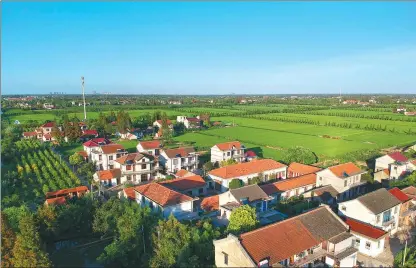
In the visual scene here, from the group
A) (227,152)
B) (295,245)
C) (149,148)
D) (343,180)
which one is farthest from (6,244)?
(227,152)

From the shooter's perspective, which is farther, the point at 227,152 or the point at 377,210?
the point at 227,152

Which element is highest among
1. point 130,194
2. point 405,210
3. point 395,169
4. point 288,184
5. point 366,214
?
point 395,169

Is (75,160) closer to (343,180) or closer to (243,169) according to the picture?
(243,169)

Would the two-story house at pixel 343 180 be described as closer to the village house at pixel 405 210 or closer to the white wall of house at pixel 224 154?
the village house at pixel 405 210

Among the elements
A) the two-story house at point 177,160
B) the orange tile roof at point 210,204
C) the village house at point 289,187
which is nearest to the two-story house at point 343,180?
the village house at point 289,187

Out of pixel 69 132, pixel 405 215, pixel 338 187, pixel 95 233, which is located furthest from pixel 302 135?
pixel 95 233

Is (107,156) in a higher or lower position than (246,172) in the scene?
higher
